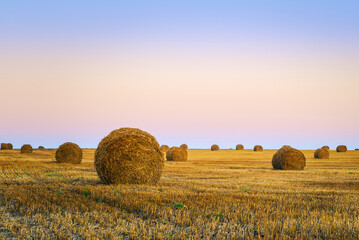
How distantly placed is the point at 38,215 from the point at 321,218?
5.81 meters

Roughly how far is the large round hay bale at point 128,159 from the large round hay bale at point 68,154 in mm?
15463

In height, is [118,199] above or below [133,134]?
below

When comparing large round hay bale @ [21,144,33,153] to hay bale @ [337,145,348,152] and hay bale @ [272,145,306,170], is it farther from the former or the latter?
hay bale @ [337,145,348,152]

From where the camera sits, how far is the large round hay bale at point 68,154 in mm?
28406

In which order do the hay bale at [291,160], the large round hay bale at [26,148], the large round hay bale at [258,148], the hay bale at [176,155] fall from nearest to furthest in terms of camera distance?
the hay bale at [291,160] < the hay bale at [176,155] < the large round hay bale at [26,148] < the large round hay bale at [258,148]

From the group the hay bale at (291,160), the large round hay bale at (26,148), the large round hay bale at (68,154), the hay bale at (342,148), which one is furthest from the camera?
the hay bale at (342,148)

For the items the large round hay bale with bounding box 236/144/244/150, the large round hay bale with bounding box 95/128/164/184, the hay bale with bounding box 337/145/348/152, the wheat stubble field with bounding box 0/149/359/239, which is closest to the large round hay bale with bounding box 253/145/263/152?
the large round hay bale with bounding box 236/144/244/150

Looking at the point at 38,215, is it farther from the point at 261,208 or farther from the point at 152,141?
the point at 152,141

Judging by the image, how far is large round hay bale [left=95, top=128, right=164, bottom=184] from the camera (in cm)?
1353

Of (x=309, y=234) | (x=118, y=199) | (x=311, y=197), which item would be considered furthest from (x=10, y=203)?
(x=311, y=197)

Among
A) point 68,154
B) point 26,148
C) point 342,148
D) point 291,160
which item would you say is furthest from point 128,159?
point 342,148

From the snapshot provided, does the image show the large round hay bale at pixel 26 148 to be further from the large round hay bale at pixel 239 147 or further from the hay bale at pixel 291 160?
the large round hay bale at pixel 239 147

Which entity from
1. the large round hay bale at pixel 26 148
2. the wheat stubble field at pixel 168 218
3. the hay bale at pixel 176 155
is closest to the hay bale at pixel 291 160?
the hay bale at pixel 176 155

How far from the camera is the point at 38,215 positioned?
21.9 ft
